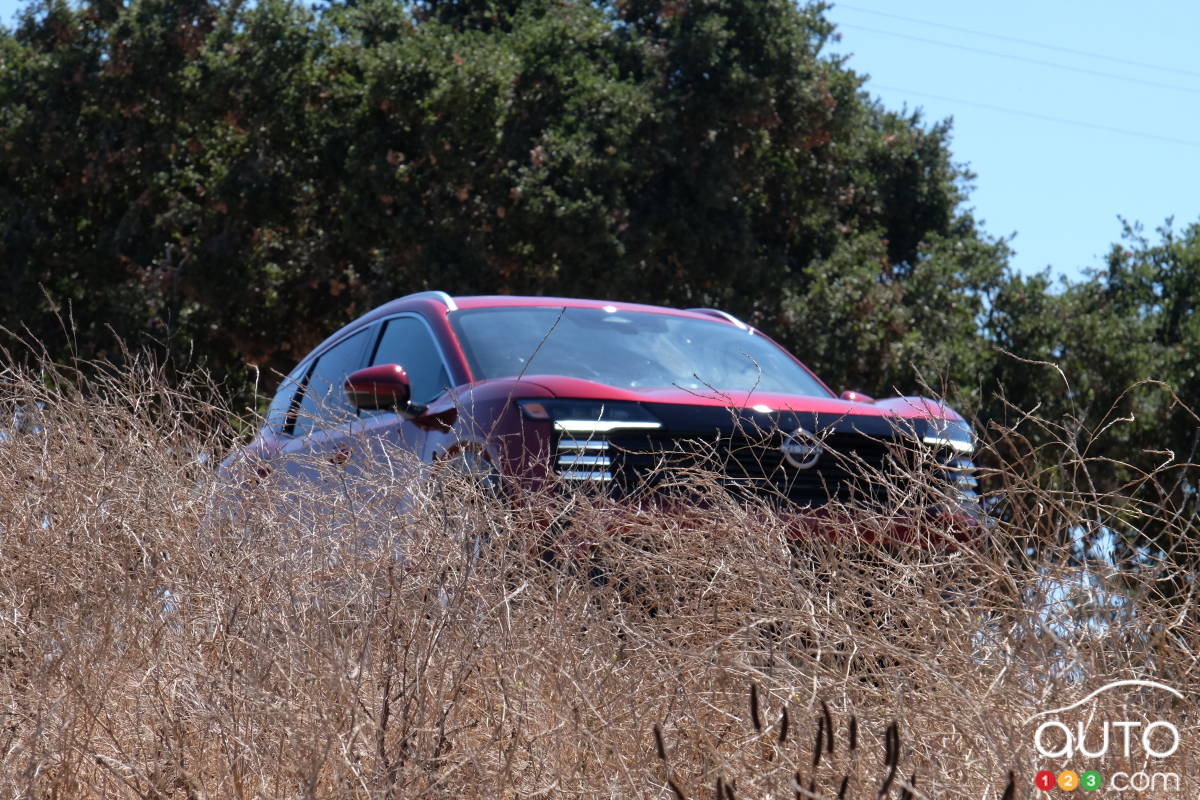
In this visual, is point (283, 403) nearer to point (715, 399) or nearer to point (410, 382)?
point (410, 382)

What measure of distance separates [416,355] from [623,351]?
0.93 m

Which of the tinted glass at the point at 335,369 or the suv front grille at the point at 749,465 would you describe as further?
the tinted glass at the point at 335,369

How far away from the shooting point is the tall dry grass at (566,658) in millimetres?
3221

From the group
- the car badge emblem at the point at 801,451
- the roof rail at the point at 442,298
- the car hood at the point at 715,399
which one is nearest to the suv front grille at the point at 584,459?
the car hood at the point at 715,399

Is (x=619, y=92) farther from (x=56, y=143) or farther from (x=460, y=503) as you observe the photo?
(x=460, y=503)

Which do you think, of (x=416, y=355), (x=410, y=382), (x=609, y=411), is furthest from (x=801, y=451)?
(x=416, y=355)

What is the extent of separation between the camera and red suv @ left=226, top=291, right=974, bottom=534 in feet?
14.8

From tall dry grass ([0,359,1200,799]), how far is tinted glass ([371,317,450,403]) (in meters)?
1.29

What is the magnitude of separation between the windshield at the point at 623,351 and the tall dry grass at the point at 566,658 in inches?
49.5

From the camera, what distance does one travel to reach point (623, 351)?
19.3ft

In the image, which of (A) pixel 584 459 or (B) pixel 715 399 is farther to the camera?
(B) pixel 715 399

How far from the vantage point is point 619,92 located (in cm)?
1781

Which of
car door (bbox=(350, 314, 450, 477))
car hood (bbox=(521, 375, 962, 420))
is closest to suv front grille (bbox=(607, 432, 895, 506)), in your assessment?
car hood (bbox=(521, 375, 962, 420))

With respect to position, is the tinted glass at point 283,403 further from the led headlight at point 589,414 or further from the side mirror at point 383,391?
the led headlight at point 589,414
